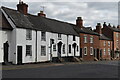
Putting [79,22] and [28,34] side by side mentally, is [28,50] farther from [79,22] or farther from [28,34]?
[79,22]

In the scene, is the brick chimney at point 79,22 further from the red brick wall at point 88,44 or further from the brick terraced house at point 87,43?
the red brick wall at point 88,44

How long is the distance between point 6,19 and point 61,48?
1246 cm

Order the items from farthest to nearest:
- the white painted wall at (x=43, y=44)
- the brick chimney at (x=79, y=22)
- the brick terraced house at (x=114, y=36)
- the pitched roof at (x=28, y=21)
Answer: the brick terraced house at (x=114, y=36) → the brick chimney at (x=79, y=22) → the white painted wall at (x=43, y=44) → the pitched roof at (x=28, y=21)

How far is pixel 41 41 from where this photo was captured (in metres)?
30.8

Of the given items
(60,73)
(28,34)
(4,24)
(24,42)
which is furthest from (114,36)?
(60,73)

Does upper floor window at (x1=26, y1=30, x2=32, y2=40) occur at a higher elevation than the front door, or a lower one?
higher

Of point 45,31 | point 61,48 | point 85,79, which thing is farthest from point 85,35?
point 85,79

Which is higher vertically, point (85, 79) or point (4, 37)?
point (4, 37)

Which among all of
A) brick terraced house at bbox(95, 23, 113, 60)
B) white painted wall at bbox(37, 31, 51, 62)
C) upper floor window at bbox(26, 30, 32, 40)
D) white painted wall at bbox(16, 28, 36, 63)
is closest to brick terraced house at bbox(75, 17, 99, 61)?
brick terraced house at bbox(95, 23, 113, 60)

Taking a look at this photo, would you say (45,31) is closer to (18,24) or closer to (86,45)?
(18,24)

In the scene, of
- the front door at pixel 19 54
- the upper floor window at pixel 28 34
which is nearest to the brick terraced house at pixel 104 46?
the upper floor window at pixel 28 34

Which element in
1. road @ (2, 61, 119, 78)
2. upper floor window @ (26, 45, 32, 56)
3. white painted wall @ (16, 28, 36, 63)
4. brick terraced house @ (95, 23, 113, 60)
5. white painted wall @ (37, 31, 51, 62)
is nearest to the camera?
road @ (2, 61, 119, 78)

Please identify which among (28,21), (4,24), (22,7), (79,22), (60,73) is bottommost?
(60,73)

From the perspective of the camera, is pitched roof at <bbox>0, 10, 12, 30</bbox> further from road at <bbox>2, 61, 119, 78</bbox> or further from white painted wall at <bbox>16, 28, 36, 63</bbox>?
road at <bbox>2, 61, 119, 78</bbox>
